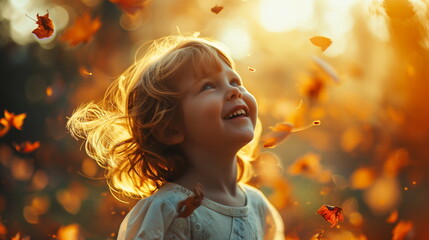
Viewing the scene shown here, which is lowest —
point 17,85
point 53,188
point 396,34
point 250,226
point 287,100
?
point 287,100

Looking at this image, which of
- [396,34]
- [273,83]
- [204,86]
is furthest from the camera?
[273,83]

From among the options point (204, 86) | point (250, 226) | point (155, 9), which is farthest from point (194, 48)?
point (155, 9)

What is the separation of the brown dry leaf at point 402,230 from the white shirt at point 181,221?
1.89 m

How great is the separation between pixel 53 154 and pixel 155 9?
2.36 metres

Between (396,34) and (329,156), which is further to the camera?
(329,156)

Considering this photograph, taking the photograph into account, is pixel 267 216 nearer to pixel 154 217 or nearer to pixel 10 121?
pixel 154 217

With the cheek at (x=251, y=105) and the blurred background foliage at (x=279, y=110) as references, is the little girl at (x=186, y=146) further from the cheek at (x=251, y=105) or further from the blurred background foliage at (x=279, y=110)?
the blurred background foliage at (x=279, y=110)

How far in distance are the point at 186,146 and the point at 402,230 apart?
7.81 ft

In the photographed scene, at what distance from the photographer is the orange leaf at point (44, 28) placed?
248cm

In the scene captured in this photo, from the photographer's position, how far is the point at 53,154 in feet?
19.7

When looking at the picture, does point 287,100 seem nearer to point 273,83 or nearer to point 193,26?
point 273,83

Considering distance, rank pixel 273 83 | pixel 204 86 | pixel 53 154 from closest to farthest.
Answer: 1. pixel 204 86
2. pixel 53 154
3. pixel 273 83

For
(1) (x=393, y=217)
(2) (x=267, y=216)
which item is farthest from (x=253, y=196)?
(1) (x=393, y=217)

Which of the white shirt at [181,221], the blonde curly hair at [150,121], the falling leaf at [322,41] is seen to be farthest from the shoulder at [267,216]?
the falling leaf at [322,41]
